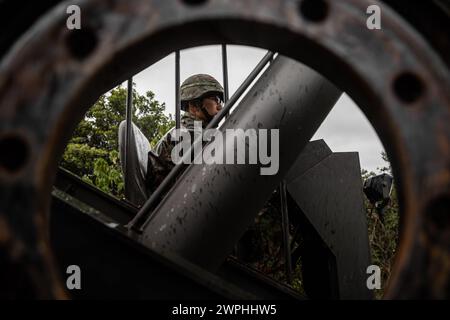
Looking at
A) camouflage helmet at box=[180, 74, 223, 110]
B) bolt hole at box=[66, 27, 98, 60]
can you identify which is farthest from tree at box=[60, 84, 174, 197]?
bolt hole at box=[66, 27, 98, 60]

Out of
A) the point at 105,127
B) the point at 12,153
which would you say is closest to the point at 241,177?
the point at 12,153

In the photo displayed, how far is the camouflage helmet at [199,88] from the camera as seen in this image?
161 inches

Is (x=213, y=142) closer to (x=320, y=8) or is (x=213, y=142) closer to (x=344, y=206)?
(x=320, y=8)

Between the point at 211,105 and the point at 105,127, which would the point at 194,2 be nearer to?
the point at 211,105

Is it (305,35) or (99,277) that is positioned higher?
(305,35)

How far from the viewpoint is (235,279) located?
7.02 feet

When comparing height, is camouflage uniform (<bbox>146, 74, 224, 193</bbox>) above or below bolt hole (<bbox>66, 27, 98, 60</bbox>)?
above

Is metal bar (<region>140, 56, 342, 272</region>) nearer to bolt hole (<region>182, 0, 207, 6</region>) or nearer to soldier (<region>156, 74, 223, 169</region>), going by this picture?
bolt hole (<region>182, 0, 207, 6</region>)

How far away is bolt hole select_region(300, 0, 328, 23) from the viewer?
0.65 metres

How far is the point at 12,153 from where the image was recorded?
Result: 1.99 feet

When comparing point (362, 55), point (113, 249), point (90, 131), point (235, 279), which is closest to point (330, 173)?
point (235, 279)

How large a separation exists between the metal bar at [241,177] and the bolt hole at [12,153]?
595 mm

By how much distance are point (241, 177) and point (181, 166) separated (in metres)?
0.26
